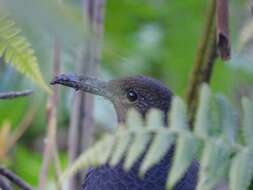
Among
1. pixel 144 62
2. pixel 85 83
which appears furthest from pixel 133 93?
pixel 144 62

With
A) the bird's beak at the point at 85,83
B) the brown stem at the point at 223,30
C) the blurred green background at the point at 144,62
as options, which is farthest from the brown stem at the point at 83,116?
the brown stem at the point at 223,30

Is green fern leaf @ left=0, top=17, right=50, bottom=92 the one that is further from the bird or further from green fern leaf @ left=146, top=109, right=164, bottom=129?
the bird

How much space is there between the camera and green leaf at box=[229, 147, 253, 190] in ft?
4.09

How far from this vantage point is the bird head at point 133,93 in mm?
2847

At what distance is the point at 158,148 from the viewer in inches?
49.5

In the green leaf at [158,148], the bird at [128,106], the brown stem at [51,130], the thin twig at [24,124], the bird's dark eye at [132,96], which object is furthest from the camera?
the thin twig at [24,124]

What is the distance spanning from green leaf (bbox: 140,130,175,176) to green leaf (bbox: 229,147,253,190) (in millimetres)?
128

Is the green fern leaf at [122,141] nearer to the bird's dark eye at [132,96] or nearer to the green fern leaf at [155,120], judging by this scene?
the green fern leaf at [155,120]

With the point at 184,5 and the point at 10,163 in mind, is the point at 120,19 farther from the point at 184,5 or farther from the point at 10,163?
the point at 10,163

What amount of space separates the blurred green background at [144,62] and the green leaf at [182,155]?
180 centimetres

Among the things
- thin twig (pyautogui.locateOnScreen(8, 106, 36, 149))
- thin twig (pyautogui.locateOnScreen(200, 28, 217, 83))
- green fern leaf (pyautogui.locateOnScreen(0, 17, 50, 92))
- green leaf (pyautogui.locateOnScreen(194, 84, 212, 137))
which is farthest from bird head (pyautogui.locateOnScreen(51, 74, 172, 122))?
green leaf (pyautogui.locateOnScreen(194, 84, 212, 137))

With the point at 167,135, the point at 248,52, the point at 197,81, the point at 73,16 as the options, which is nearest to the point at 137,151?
the point at 167,135

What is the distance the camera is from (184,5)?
162 inches

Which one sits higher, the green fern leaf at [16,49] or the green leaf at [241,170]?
the green fern leaf at [16,49]
